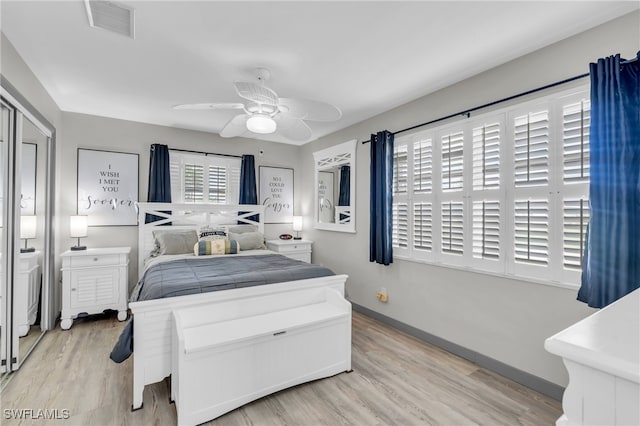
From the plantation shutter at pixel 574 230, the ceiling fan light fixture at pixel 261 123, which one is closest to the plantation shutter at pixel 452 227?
the plantation shutter at pixel 574 230

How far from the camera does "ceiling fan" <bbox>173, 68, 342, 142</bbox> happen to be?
2.16 meters

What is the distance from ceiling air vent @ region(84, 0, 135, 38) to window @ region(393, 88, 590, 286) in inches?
104

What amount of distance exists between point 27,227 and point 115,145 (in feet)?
5.89

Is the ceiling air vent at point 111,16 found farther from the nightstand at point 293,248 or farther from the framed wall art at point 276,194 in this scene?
the nightstand at point 293,248

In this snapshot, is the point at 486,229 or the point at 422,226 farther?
the point at 422,226

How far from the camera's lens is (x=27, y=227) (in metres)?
2.61

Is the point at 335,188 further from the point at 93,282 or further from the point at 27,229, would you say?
the point at 27,229

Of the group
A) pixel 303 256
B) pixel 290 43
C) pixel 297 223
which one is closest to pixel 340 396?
Result: pixel 290 43

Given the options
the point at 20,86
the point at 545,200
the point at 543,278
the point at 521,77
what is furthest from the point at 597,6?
the point at 20,86

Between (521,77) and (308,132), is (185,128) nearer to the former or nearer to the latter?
(308,132)

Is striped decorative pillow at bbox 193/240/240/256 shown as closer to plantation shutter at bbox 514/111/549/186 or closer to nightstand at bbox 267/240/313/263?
nightstand at bbox 267/240/313/263

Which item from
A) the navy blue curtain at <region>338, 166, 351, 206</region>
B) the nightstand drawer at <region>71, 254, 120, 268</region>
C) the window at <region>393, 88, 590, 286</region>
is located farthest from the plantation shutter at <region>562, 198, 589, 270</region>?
the nightstand drawer at <region>71, 254, 120, 268</region>

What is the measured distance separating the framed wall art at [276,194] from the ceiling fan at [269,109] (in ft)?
7.48

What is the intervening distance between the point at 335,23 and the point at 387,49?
20.5 inches
